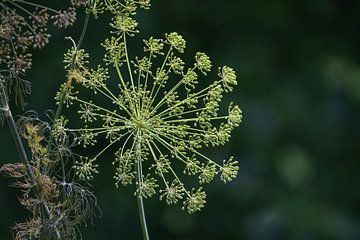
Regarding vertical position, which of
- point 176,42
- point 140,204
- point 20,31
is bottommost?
point 140,204

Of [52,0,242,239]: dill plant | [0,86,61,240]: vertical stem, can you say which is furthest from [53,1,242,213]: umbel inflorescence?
[0,86,61,240]: vertical stem

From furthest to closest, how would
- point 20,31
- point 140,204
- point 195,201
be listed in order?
point 195,201
point 140,204
point 20,31

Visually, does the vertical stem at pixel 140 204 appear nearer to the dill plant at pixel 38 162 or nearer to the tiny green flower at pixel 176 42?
the dill plant at pixel 38 162

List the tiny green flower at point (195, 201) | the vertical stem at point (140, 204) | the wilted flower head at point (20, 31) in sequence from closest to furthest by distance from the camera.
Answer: the wilted flower head at point (20, 31), the vertical stem at point (140, 204), the tiny green flower at point (195, 201)

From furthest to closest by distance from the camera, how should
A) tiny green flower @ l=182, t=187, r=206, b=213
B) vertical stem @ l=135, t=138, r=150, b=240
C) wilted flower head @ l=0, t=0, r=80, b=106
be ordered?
tiny green flower @ l=182, t=187, r=206, b=213
vertical stem @ l=135, t=138, r=150, b=240
wilted flower head @ l=0, t=0, r=80, b=106

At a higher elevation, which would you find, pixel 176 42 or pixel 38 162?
pixel 176 42

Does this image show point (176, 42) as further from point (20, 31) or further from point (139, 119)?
point (20, 31)

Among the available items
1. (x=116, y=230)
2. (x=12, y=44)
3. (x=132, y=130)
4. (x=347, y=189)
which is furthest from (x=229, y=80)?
(x=347, y=189)

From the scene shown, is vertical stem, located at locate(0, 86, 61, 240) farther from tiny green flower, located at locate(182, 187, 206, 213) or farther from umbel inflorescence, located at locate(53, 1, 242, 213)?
tiny green flower, located at locate(182, 187, 206, 213)

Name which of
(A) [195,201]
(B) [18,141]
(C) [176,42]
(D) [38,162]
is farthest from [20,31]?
(A) [195,201]

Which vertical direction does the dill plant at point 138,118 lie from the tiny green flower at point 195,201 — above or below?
above

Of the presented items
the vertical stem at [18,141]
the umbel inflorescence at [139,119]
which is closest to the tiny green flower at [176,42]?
the umbel inflorescence at [139,119]
